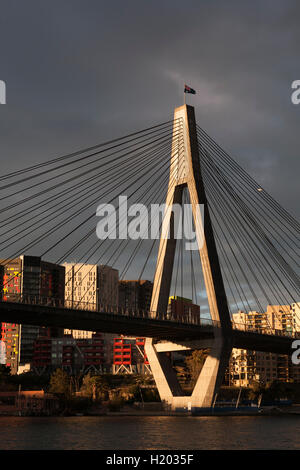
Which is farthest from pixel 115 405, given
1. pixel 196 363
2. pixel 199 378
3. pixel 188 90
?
pixel 188 90

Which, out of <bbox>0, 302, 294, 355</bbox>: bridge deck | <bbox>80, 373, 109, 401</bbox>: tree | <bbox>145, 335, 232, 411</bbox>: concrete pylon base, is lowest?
<bbox>80, 373, 109, 401</bbox>: tree

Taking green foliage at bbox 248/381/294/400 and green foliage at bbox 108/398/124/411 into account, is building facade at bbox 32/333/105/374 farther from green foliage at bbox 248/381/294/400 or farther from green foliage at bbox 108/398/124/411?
green foliage at bbox 108/398/124/411

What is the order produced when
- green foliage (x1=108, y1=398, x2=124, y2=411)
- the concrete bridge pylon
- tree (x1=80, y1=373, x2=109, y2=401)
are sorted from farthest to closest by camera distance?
tree (x1=80, y1=373, x2=109, y2=401) < green foliage (x1=108, y1=398, x2=124, y2=411) < the concrete bridge pylon

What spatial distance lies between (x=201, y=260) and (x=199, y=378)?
13660 mm

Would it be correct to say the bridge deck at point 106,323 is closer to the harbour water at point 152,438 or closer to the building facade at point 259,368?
the harbour water at point 152,438

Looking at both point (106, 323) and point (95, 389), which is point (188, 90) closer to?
point (106, 323)

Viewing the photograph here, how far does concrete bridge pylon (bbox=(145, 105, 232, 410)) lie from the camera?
65.9m

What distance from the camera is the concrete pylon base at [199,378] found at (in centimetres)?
6912

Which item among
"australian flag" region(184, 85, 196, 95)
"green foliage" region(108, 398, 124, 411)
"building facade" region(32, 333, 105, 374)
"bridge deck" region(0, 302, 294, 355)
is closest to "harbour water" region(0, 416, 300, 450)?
"bridge deck" region(0, 302, 294, 355)

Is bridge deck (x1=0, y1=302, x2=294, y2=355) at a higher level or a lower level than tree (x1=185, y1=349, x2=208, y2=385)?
higher

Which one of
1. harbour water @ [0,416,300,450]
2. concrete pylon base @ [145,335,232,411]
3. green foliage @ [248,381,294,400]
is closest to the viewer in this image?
harbour water @ [0,416,300,450]

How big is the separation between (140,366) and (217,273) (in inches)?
3899

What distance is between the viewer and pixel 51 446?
126 feet
